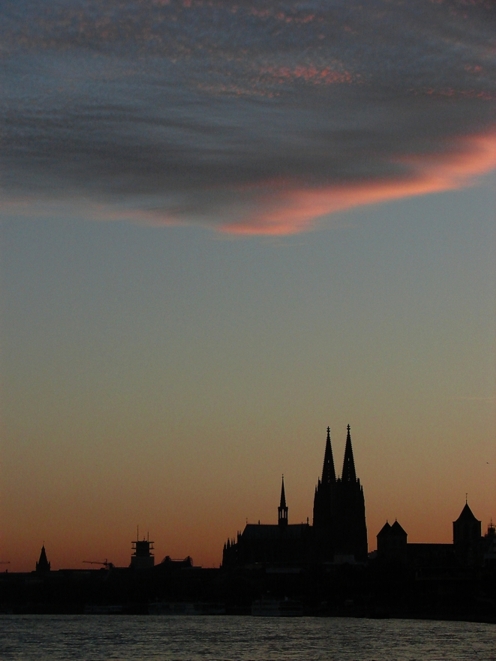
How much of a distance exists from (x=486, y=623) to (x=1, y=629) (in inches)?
1719

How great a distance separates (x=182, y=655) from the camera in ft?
352

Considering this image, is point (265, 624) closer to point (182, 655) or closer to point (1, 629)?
point (1, 629)

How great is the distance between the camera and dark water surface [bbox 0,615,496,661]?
346ft

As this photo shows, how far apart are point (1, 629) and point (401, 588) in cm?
5119

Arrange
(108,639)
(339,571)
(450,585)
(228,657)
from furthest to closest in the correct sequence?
(339,571)
(450,585)
(108,639)
(228,657)

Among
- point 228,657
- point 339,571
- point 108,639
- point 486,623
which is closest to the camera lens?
point 228,657

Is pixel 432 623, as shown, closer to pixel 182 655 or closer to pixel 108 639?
pixel 108 639

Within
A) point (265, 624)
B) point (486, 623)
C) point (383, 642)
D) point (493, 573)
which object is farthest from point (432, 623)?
point (493, 573)

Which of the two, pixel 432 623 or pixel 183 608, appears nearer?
pixel 432 623

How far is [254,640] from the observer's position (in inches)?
4793

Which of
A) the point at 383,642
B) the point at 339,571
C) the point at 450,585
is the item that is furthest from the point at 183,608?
the point at 383,642

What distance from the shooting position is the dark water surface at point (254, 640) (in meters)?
105

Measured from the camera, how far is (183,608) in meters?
189

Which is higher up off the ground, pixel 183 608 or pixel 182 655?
pixel 183 608
